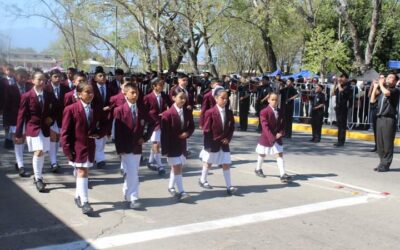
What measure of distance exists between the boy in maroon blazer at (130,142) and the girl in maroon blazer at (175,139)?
47 centimetres

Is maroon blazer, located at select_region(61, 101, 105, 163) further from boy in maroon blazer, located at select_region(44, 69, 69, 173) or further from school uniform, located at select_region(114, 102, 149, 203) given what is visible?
boy in maroon blazer, located at select_region(44, 69, 69, 173)

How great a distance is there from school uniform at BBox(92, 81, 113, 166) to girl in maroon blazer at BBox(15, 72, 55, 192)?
777 mm

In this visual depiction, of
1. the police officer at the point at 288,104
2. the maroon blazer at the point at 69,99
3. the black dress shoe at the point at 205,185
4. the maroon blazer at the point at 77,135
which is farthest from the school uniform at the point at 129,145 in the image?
the police officer at the point at 288,104

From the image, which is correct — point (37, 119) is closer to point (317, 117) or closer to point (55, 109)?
point (55, 109)

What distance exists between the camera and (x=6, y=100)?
10.2 meters

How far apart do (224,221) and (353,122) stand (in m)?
11.7

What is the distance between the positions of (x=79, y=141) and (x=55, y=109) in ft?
6.07

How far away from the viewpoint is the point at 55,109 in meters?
8.09

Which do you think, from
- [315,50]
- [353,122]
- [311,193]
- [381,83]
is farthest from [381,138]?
[315,50]

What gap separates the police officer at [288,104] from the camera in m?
14.5

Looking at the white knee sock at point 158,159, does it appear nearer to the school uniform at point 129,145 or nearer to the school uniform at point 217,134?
the school uniform at point 217,134

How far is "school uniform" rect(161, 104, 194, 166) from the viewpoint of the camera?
284 inches

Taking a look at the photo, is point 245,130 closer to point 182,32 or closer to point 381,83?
point 381,83

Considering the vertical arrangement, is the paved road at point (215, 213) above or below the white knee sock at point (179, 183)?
below
